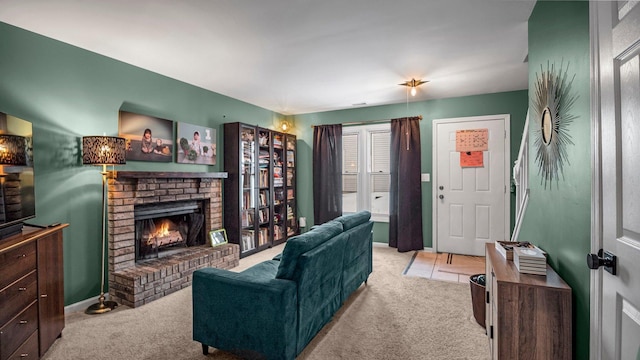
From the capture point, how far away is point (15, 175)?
6.57 ft

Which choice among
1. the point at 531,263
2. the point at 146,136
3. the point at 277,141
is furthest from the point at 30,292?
the point at 277,141

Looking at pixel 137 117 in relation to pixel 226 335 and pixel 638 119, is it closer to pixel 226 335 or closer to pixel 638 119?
pixel 226 335

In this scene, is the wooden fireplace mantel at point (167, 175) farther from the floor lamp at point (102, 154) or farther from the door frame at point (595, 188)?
the door frame at point (595, 188)

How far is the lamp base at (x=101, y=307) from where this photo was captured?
2707 millimetres

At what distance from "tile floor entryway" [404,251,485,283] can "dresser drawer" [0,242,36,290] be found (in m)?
3.49

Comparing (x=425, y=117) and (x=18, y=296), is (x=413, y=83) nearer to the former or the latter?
(x=425, y=117)

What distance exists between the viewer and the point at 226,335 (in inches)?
77.4

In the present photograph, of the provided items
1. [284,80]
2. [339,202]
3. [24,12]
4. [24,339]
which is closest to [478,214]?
[339,202]

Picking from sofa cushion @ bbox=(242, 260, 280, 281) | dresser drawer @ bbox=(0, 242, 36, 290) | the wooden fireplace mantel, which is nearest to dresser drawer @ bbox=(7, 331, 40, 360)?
dresser drawer @ bbox=(0, 242, 36, 290)

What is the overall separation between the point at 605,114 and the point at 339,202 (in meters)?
4.31

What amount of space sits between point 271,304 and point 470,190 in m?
3.84

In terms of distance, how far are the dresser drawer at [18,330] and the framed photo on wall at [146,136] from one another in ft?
5.58

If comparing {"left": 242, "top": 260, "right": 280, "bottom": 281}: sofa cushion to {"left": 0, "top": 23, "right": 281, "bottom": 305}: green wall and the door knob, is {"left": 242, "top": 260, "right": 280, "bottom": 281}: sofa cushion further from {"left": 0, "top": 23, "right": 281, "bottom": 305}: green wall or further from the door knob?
the door knob

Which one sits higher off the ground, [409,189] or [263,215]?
[409,189]
